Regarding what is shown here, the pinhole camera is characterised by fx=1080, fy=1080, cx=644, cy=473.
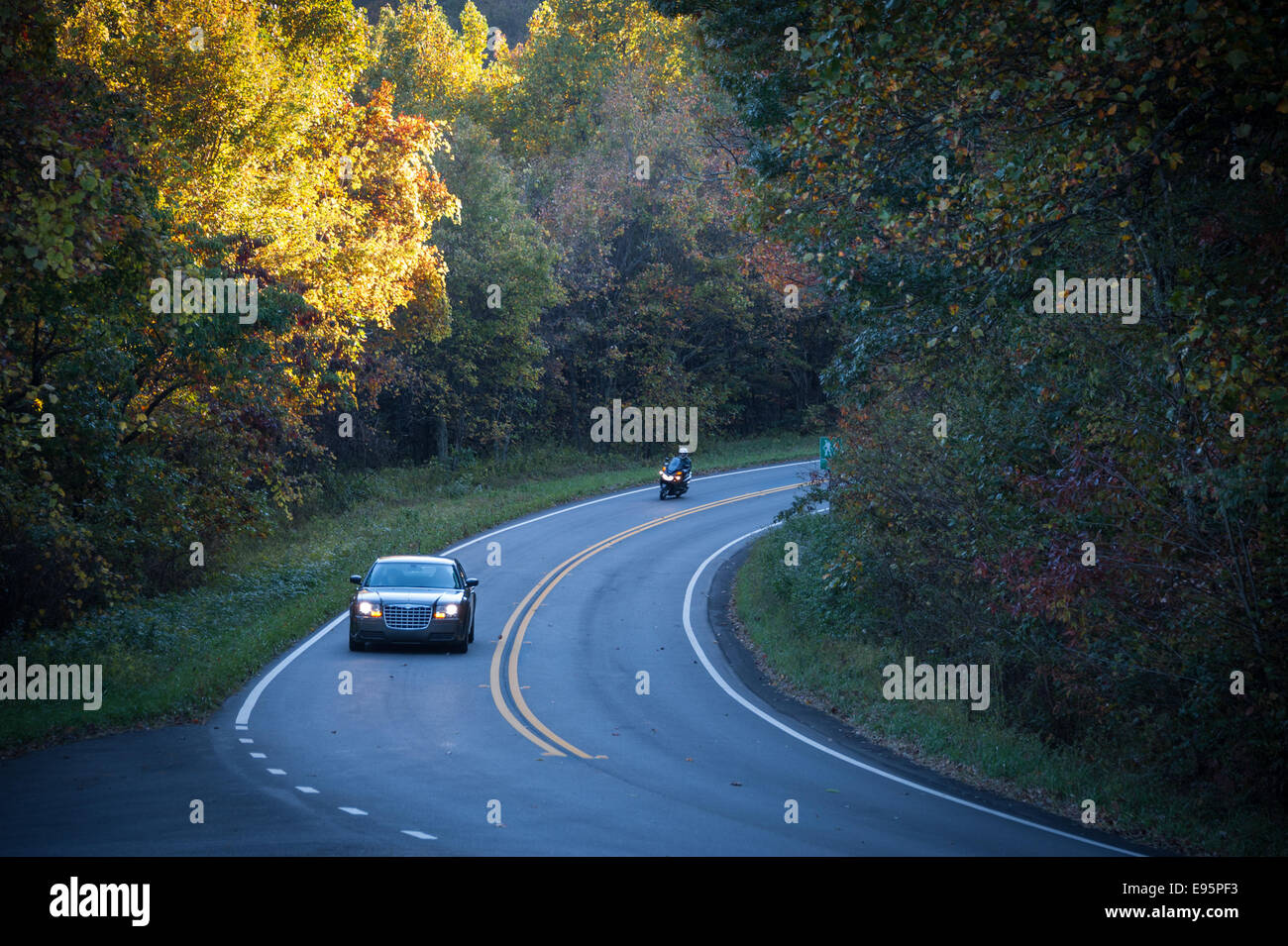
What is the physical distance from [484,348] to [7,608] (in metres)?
28.1

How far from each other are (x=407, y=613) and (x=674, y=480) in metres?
22.7

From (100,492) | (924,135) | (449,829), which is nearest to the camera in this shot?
(449,829)

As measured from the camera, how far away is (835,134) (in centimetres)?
1173

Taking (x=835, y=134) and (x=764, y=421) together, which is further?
(x=764, y=421)

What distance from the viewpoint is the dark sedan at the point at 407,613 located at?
18422 millimetres

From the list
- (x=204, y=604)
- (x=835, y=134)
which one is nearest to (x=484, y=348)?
(x=204, y=604)

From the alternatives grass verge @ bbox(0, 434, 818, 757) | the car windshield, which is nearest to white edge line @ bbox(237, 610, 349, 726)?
grass verge @ bbox(0, 434, 818, 757)

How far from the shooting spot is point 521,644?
20156 millimetres

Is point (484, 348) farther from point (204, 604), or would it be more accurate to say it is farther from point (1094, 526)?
point (1094, 526)

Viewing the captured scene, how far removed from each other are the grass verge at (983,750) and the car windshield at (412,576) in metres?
6.02

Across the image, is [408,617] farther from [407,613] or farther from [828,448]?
[828,448]

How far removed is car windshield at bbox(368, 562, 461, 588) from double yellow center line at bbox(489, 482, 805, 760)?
1603 millimetres

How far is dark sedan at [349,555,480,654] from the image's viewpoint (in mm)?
18422

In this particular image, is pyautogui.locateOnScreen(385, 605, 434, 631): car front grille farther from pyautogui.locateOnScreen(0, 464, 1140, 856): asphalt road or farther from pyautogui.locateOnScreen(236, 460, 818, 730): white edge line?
pyautogui.locateOnScreen(236, 460, 818, 730): white edge line
